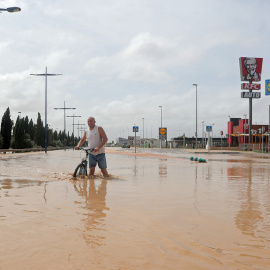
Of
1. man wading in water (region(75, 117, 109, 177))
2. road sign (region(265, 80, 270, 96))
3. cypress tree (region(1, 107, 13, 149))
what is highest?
road sign (region(265, 80, 270, 96))

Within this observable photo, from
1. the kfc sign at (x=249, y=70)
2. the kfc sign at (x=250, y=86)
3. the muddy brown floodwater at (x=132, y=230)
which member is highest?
the kfc sign at (x=249, y=70)

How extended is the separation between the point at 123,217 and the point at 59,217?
0.97 m

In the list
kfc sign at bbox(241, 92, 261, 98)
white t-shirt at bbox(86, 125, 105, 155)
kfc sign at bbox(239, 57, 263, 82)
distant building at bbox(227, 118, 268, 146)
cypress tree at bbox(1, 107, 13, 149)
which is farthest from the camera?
distant building at bbox(227, 118, 268, 146)

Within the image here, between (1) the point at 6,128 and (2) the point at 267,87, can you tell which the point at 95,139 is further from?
(1) the point at 6,128

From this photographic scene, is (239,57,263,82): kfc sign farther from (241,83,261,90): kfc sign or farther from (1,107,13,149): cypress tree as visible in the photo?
(1,107,13,149): cypress tree

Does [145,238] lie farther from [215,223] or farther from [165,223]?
[215,223]

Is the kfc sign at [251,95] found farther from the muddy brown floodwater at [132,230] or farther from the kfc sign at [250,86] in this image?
the muddy brown floodwater at [132,230]

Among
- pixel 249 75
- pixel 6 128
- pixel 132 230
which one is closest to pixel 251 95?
pixel 249 75

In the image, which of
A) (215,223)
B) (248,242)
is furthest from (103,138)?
→ (248,242)

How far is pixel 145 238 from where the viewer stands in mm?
4289

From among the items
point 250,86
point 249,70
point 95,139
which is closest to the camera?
point 95,139

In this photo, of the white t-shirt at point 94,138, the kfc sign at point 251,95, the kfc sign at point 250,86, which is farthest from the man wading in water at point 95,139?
the kfc sign at point 250,86

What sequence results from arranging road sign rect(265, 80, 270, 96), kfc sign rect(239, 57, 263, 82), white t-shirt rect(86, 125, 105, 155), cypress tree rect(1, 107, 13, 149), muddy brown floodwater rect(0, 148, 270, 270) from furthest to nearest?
kfc sign rect(239, 57, 263, 82) < cypress tree rect(1, 107, 13, 149) < road sign rect(265, 80, 270, 96) < white t-shirt rect(86, 125, 105, 155) < muddy brown floodwater rect(0, 148, 270, 270)

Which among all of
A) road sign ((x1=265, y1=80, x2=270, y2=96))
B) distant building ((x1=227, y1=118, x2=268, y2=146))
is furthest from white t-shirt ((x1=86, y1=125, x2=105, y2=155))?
distant building ((x1=227, y1=118, x2=268, y2=146))
